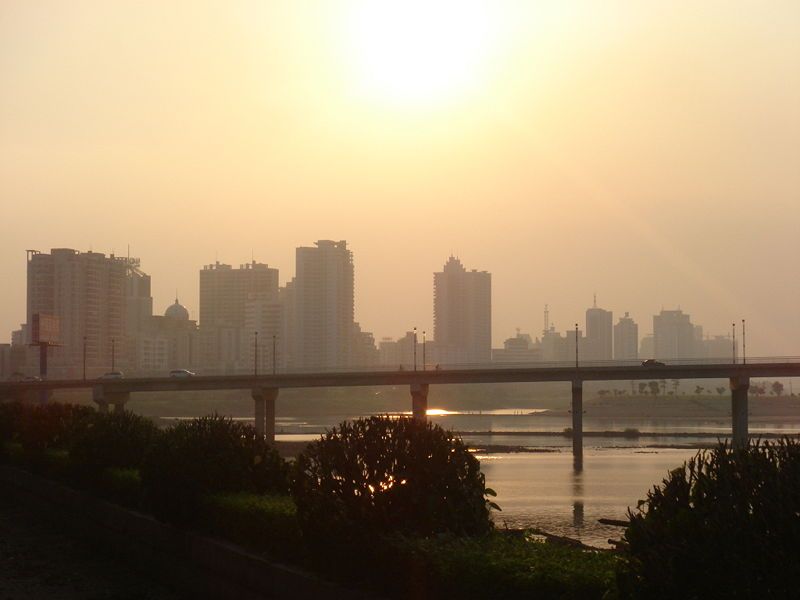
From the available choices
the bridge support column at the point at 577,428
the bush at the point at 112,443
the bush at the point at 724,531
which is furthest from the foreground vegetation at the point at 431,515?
the bridge support column at the point at 577,428

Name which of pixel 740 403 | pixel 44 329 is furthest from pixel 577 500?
pixel 44 329

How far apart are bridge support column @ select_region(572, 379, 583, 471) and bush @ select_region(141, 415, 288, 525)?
81.8 meters

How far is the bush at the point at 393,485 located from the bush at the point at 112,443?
15.8 meters

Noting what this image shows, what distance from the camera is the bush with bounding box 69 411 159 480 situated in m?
33.6

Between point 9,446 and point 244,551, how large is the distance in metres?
30.4

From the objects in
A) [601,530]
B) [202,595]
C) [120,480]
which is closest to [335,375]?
[601,530]

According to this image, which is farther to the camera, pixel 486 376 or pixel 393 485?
pixel 486 376

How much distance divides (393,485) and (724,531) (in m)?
7.16

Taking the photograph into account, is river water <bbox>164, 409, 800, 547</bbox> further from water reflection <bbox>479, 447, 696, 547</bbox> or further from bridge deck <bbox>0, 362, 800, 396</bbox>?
bridge deck <bbox>0, 362, 800, 396</bbox>

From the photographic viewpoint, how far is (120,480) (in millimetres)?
31000

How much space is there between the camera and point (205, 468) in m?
24.6

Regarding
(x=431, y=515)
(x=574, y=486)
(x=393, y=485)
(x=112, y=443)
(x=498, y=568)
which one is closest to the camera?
(x=498, y=568)

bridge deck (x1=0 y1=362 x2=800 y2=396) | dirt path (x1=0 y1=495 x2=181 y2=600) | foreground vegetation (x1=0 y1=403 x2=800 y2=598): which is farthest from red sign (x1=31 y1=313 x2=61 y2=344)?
foreground vegetation (x1=0 y1=403 x2=800 y2=598)

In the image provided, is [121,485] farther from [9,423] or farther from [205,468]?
[9,423]
